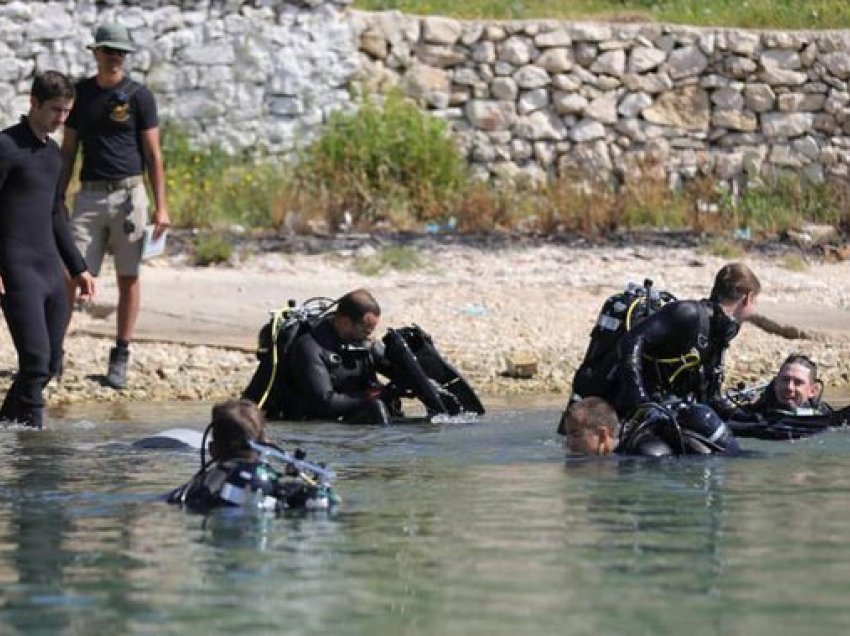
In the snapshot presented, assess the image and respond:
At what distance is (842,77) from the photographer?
23.8m

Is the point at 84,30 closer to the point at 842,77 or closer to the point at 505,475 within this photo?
the point at 842,77

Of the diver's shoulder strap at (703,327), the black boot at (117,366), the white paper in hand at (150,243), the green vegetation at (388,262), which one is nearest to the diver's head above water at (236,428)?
the diver's shoulder strap at (703,327)

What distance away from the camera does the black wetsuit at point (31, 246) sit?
41.2 ft

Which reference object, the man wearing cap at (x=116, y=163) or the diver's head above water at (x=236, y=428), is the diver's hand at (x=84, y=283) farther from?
the diver's head above water at (x=236, y=428)

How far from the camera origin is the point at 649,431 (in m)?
11.6

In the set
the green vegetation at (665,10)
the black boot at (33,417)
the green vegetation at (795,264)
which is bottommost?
the black boot at (33,417)

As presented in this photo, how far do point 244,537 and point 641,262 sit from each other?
10.1 m

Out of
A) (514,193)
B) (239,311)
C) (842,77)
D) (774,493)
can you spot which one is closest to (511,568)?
(774,493)

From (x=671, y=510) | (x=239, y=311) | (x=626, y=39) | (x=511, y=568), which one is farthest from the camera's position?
(x=626, y=39)

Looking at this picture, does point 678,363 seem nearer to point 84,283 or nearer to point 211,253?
point 84,283

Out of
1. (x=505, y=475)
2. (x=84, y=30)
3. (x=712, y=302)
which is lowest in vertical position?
(x=505, y=475)

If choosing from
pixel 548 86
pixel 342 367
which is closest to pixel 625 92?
pixel 548 86

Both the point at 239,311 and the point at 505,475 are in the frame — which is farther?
the point at 239,311

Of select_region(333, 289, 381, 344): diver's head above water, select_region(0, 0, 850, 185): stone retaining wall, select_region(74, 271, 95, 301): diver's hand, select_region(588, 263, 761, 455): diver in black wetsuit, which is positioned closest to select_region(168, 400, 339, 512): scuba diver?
select_region(588, 263, 761, 455): diver in black wetsuit
